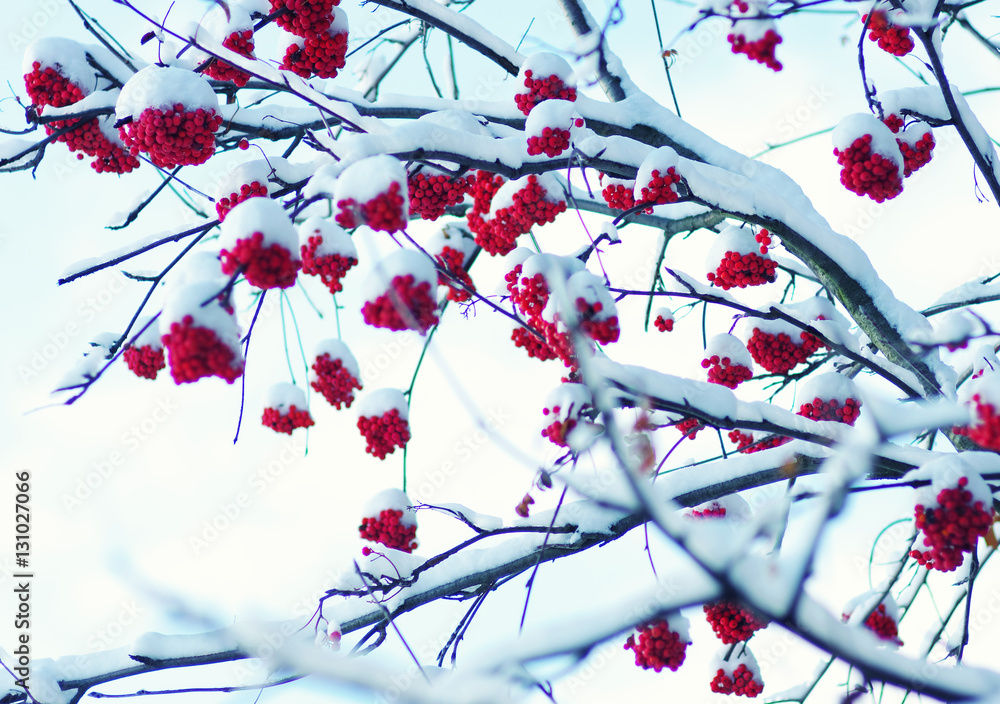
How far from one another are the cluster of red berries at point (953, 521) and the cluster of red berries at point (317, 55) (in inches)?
128

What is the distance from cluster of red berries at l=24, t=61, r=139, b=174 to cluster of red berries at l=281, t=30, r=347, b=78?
884 mm

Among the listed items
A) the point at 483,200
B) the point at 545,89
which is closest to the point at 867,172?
the point at 545,89

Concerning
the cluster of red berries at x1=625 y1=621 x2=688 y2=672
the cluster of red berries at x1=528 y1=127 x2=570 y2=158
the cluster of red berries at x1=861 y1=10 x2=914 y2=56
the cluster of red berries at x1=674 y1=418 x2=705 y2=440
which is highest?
the cluster of red berries at x1=861 y1=10 x2=914 y2=56

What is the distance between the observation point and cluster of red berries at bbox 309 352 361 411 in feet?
11.7

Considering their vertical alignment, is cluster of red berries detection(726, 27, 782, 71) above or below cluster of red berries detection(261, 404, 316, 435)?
above

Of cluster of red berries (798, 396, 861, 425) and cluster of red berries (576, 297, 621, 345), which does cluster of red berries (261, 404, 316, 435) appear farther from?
cluster of red berries (798, 396, 861, 425)

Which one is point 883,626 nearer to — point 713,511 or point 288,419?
point 713,511

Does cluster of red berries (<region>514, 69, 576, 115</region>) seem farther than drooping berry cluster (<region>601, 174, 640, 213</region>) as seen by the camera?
No

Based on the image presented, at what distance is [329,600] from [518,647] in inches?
109

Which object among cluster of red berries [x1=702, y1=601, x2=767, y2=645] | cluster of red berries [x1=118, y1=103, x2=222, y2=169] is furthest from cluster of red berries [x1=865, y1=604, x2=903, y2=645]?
cluster of red berries [x1=118, y1=103, x2=222, y2=169]

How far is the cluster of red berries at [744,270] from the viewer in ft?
12.3

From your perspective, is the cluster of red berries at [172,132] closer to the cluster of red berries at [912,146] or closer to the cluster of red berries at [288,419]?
the cluster of red berries at [288,419]

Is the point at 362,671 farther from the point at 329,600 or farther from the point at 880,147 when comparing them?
the point at 880,147

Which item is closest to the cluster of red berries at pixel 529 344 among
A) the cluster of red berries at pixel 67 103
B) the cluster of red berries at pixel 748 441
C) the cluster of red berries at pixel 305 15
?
the cluster of red berries at pixel 748 441
